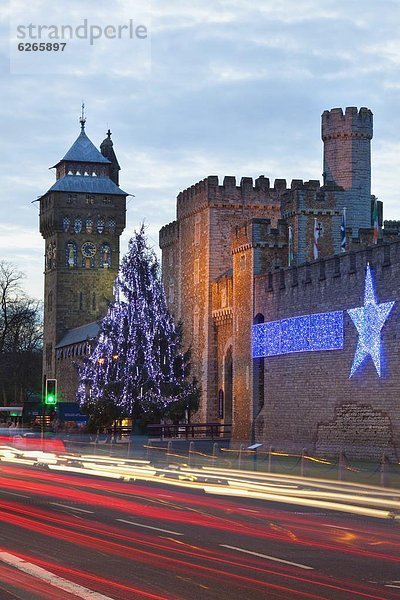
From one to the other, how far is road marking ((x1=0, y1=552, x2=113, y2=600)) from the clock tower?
103 metres

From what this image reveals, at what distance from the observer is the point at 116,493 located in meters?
27.5

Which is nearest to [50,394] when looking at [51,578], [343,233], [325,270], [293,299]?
[325,270]

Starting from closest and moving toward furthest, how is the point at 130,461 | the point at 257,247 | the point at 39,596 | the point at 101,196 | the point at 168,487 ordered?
1. the point at 39,596
2. the point at 168,487
3. the point at 130,461
4. the point at 257,247
5. the point at 101,196

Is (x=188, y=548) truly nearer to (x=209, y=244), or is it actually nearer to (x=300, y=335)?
(x=300, y=335)

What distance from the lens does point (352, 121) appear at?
63.1 m

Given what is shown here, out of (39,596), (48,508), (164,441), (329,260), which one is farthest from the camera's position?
(164,441)

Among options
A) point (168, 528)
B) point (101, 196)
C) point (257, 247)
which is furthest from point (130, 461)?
point (101, 196)

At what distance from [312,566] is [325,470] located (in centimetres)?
1433

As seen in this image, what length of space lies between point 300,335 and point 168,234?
2582 centimetres

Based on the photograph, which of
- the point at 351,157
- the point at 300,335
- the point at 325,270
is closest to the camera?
the point at 325,270

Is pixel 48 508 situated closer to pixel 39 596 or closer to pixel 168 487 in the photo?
pixel 168 487

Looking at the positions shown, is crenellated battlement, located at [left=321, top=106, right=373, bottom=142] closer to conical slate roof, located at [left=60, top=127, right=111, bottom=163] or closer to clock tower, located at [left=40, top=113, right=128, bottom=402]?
clock tower, located at [left=40, top=113, right=128, bottom=402]

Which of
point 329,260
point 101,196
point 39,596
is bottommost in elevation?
point 39,596

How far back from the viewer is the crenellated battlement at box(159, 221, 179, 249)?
7325 cm
